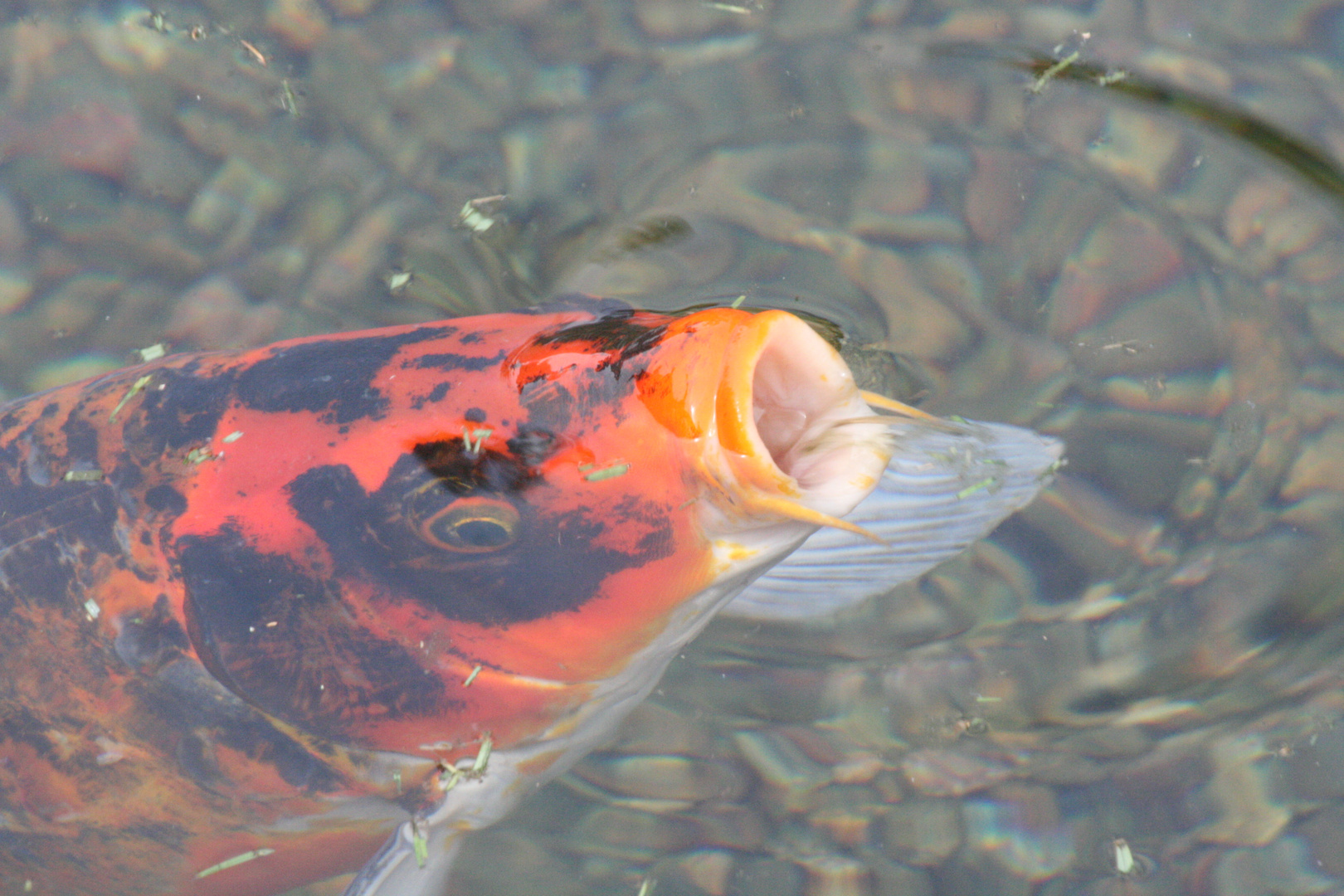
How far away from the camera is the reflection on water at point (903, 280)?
2.35 meters

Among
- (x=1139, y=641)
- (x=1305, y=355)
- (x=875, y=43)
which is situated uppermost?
(x=875, y=43)

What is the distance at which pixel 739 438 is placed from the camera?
5.02 ft

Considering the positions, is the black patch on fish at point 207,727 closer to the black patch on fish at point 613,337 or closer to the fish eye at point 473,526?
the fish eye at point 473,526

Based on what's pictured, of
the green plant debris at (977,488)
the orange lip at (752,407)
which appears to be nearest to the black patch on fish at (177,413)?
the orange lip at (752,407)

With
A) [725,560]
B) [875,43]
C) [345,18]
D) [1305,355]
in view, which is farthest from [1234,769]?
[345,18]

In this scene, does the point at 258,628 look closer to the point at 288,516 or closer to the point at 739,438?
the point at 288,516

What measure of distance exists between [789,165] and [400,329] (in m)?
1.23

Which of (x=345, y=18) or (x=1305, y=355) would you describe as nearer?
(x=1305, y=355)

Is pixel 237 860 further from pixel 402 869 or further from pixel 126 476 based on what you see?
pixel 126 476

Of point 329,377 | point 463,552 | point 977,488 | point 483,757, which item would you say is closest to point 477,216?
point 329,377

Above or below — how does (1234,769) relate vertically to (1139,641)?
below

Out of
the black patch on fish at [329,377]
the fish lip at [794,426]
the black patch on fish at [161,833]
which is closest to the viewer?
the fish lip at [794,426]

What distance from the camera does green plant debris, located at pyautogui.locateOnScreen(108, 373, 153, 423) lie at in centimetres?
211

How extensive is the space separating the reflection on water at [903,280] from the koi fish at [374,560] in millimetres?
597
